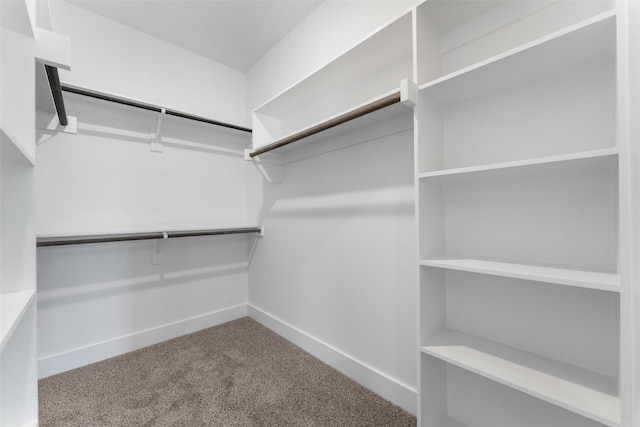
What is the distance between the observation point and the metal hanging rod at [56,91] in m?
0.98

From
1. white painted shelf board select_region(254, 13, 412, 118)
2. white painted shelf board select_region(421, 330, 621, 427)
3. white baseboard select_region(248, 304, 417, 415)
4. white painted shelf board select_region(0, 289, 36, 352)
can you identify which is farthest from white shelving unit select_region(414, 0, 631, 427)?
white painted shelf board select_region(0, 289, 36, 352)

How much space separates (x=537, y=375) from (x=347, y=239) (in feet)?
3.22

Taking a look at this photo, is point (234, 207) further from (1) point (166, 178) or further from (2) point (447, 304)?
(2) point (447, 304)

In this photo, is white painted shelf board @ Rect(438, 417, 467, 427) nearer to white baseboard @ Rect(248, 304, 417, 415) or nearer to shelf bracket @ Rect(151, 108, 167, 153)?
white baseboard @ Rect(248, 304, 417, 415)

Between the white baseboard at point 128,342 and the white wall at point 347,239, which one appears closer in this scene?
the white wall at point 347,239

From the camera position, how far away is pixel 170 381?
4.94 ft

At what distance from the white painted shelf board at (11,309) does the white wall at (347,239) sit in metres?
1.28

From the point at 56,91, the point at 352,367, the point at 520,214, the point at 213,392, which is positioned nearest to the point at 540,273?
the point at 520,214

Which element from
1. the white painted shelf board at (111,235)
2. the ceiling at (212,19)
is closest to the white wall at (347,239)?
the ceiling at (212,19)

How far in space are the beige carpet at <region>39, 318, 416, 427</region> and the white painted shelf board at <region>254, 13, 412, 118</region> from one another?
1.69 m

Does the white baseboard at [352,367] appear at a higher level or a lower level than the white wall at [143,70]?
lower

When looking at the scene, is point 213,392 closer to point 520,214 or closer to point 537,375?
point 537,375

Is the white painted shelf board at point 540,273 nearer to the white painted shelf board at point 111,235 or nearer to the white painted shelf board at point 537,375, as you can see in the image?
the white painted shelf board at point 537,375

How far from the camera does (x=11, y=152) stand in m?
0.64
